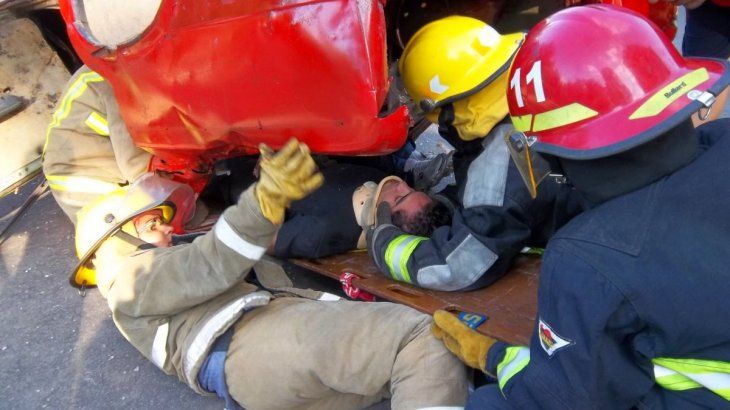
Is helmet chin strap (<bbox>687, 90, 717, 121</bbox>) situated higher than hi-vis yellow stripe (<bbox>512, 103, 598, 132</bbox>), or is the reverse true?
helmet chin strap (<bbox>687, 90, 717, 121</bbox>)

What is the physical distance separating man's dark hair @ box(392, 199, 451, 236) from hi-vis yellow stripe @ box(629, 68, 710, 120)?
1.26 metres

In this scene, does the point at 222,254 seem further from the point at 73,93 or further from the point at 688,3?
the point at 688,3

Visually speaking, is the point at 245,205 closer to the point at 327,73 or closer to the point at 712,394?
the point at 327,73

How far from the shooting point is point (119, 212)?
230cm

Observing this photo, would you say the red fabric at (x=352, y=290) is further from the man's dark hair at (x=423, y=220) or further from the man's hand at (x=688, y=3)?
the man's hand at (x=688, y=3)

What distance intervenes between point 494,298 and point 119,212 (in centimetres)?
148

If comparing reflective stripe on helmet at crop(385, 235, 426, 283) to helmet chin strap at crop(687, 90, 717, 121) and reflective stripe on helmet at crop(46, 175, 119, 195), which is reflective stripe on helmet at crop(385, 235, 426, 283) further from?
reflective stripe on helmet at crop(46, 175, 119, 195)

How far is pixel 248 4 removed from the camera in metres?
1.75

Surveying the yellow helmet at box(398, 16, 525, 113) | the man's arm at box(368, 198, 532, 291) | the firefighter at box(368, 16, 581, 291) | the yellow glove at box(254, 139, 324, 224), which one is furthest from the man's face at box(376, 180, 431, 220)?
the yellow glove at box(254, 139, 324, 224)

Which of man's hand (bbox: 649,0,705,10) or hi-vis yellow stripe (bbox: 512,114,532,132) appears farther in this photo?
man's hand (bbox: 649,0,705,10)

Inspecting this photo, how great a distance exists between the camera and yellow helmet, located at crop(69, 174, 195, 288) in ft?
7.38

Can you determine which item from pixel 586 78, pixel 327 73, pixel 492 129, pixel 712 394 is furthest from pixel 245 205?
pixel 712 394

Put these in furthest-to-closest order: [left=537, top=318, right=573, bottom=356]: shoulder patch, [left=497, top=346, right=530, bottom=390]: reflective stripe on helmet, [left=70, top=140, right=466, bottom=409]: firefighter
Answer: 1. [left=70, top=140, right=466, bottom=409]: firefighter
2. [left=497, top=346, right=530, bottom=390]: reflective stripe on helmet
3. [left=537, top=318, right=573, bottom=356]: shoulder patch

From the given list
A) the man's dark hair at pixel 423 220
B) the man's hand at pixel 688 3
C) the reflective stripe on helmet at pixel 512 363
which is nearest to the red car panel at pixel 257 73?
the man's dark hair at pixel 423 220
